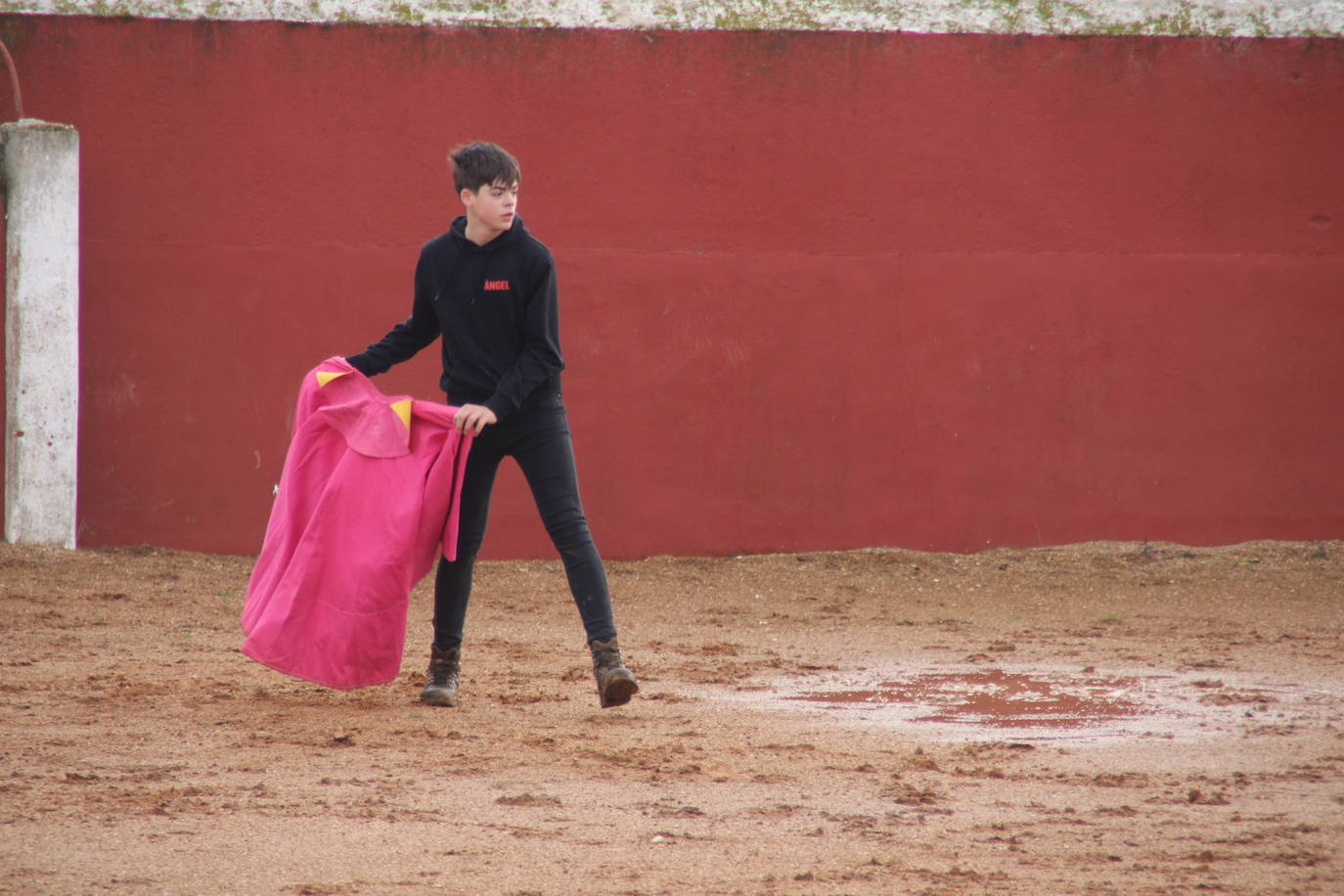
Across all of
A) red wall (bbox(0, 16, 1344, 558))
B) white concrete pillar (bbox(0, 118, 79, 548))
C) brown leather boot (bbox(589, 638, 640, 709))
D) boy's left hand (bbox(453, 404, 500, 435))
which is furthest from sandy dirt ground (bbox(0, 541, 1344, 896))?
red wall (bbox(0, 16, 1344, 558))

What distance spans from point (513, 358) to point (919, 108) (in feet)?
17.4

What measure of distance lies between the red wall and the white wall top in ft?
0.31

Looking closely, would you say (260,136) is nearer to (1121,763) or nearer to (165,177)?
(165,177)

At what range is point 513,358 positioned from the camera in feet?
15.6

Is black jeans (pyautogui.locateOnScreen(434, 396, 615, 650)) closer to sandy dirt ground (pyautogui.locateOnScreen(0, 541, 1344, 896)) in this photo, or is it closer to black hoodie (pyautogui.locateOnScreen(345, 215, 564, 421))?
black hoodie (pyautogui.locateOnScreen(345, 215, 564, 421))

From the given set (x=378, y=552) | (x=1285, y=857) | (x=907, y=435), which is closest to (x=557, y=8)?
(x=907, y=435)

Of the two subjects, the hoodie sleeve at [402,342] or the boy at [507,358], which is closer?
the boy at [507,358]

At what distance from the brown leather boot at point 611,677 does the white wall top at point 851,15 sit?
5.48m

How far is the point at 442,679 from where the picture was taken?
197 inches

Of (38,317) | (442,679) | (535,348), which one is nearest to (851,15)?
(38,317)

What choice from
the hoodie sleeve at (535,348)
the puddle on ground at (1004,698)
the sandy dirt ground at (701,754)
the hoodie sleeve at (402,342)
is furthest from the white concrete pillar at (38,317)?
the puddle on ground at (1004,698)

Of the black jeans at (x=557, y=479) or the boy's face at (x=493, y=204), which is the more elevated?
the boy's face at (x=493, y=204)

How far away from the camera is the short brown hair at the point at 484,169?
4.65 m

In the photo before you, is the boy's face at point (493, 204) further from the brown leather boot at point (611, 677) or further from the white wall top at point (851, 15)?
the white wall top at point (851, 15)
